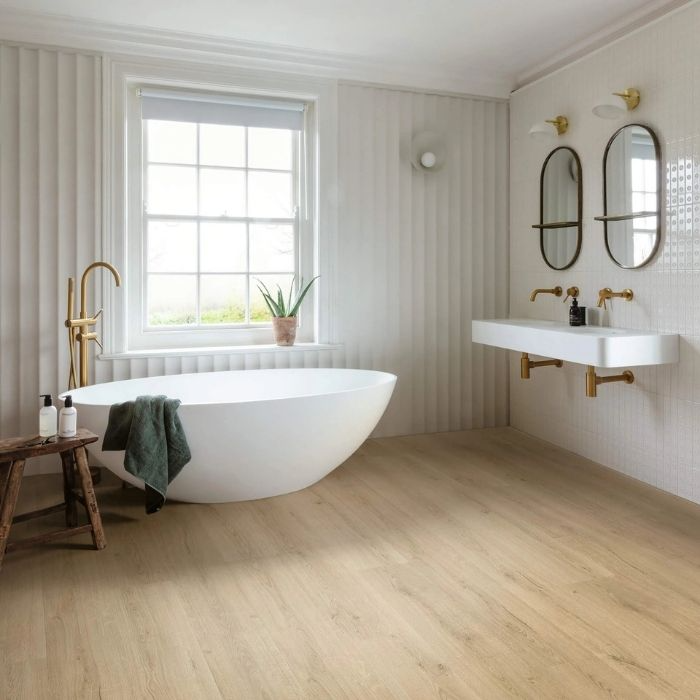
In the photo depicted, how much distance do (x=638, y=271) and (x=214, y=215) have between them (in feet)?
8.40

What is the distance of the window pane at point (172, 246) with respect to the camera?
14.4 feet

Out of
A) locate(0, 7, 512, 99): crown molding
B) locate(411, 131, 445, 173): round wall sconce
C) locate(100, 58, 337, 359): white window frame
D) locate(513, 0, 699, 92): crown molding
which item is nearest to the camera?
locate(513, 0, 699, 92): crown molding

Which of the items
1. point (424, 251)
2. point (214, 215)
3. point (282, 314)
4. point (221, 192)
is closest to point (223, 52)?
point (221, 192)

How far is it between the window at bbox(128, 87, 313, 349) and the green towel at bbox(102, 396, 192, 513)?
4.15ft

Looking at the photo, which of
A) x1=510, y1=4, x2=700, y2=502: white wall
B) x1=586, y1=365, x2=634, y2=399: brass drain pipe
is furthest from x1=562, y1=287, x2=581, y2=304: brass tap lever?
x1=586, y1=365, x2=634, y2=399: brass drain pipe

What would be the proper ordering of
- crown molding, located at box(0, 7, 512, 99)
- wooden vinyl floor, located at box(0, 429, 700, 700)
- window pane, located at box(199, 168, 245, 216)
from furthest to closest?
1. window pane, located at box(199, 168, 245, 216)
2. crown molding, located at box(0, 7, 512, 99)
3. wooden vinyl floor, located at box(0, 429, 700, 700)

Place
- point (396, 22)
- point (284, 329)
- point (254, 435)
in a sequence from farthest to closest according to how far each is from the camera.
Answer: point (284, 329) < point (396, 22) < point (254, 435)

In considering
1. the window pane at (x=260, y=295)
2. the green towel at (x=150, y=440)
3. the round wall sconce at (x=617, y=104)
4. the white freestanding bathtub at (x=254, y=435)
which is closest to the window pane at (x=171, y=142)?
the window pane at (x=260, y=295)

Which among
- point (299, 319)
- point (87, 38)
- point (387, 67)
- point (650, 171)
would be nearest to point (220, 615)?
point (299, 319)

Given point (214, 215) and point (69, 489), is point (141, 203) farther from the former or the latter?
point (69, 489)

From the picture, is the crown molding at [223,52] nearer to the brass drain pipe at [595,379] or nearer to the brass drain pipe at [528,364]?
the brass drain pipe at [528,364]

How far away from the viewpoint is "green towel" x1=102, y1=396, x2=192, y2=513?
307 cm

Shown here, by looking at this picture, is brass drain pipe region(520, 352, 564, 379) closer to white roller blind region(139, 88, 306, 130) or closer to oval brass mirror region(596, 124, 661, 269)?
oval brass mirror region(596, 124, 661, 269)

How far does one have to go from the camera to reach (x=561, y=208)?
4.42m
